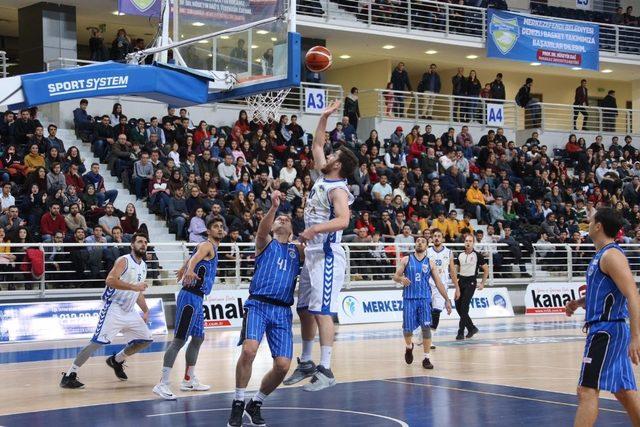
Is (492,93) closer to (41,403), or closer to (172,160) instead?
(172,160)

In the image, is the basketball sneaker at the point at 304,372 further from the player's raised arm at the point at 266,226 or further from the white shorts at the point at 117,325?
the white shorts at the point at 117,325

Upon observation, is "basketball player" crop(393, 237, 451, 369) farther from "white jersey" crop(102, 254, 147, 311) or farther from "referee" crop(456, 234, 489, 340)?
"white jersey" crop(102, 254, 147, 311)

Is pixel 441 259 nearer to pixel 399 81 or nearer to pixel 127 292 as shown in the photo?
pixel 127 292

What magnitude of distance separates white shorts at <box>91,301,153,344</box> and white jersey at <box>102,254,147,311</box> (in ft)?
0.18

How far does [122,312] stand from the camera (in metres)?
13.0

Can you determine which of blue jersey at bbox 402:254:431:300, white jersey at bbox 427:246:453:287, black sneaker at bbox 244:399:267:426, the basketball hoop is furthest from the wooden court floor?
the basketball hoop

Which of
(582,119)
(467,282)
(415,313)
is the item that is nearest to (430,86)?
(582,119)

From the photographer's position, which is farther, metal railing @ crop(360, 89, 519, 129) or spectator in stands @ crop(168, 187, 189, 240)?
metal railing @ crop(360, 89, 519, 129)

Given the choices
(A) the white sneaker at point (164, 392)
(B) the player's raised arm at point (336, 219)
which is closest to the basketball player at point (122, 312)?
(A) the white sneaker at point (164, 392)

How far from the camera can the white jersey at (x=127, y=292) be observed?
42.7ft

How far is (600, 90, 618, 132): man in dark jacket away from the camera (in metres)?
38.8

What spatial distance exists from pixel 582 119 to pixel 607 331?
112ft

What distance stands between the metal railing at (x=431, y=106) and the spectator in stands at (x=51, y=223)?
14.1 metres

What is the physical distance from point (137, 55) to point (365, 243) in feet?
44.4
